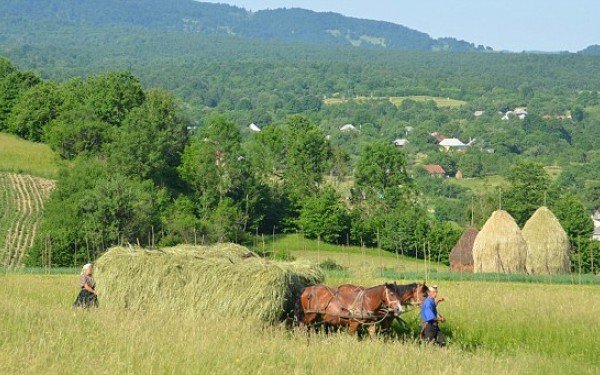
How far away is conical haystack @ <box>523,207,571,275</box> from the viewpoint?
46375mm

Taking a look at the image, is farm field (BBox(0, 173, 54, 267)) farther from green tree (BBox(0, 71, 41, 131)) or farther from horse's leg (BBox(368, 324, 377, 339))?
horse's leg (BBox(368, 324, 377, 339))

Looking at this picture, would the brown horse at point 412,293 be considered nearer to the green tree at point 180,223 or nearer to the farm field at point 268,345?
the farm field at point 268,345

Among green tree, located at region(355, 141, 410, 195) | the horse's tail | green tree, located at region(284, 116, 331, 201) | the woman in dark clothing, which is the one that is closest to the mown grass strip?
the woman in dark clothing

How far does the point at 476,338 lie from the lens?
22.4 m

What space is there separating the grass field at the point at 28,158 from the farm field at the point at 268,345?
5453 centimetres

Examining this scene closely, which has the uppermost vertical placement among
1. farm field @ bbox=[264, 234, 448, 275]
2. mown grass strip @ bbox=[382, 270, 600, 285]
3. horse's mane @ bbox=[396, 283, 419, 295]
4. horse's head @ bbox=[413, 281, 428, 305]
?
horse's mane @ bbox=[396, 283, 419, 295]

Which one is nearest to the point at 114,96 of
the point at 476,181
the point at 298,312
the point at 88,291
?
the point at 88,291

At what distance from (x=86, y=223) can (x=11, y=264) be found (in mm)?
5216

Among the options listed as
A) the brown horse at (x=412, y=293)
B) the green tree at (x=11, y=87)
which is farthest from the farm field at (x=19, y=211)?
the brown horse at (x=412, y=293)

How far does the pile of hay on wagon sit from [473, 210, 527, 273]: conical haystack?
79.2 feet

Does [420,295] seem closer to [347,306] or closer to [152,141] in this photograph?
[347,306]

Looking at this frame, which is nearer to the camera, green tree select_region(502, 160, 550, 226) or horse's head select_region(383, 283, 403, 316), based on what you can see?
horse's head select_region(383, 283, 403, 316)

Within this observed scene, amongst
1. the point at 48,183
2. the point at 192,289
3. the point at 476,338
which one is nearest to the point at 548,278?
the point at 476,338

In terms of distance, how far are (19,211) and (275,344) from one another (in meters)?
51.6
